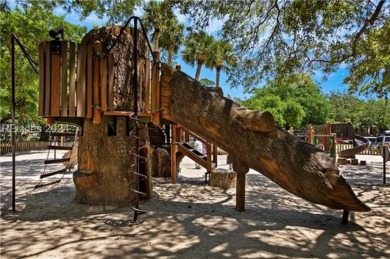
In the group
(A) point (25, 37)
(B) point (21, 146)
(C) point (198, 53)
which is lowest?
(B) point (21, 146)

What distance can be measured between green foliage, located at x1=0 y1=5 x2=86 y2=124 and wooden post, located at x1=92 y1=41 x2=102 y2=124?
7055 millimetres

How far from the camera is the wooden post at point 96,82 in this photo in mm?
5207

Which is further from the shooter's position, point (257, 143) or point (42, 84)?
point (257, 143)

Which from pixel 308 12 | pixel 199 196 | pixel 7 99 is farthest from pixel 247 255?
pixel 7 99

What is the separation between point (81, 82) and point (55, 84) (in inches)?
16.4

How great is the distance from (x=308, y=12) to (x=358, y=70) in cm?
515

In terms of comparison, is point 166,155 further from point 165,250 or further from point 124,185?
point 165,250

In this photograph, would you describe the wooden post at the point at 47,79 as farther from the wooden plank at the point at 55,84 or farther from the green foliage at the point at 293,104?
the green foliage at the point at 293,104

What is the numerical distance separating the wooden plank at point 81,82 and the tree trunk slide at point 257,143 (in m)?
1.34

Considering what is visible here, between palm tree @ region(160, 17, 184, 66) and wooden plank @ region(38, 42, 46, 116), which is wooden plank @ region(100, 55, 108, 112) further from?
palm tree @ region(160, 17, 184, 66)

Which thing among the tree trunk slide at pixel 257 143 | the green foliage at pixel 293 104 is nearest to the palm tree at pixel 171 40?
the tree trunk slide at pixel 257 143

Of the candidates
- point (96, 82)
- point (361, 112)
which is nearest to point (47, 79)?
point (96, 82)

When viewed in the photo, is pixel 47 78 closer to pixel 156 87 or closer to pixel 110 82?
pixel 110 82

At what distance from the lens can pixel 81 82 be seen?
17.0 ft
